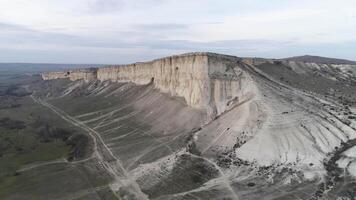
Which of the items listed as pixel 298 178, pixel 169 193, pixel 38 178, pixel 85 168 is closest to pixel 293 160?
pixel 298 178

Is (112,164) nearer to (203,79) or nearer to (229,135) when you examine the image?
(229,135)

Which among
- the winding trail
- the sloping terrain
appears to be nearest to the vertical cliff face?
the sloping terrain

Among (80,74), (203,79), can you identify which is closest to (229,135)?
(203,79)

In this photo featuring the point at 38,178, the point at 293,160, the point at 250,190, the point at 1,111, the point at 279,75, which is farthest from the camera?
the point at 1,111

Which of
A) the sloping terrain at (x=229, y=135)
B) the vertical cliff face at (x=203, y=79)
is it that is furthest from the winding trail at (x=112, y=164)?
the vertical cliff face at (x=203, y=79)

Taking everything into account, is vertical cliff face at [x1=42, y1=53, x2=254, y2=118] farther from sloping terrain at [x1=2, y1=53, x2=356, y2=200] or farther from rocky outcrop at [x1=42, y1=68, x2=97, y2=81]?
rocky outcrop at [x1=42, y1=68, x2=97, y2=81]

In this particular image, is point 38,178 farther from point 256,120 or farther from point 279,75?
point 279,75
